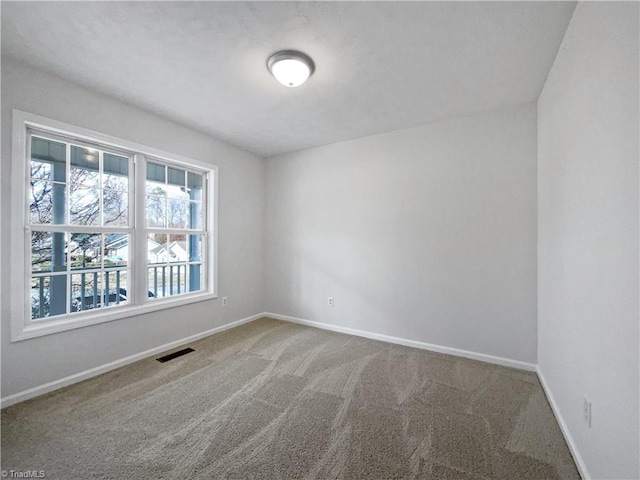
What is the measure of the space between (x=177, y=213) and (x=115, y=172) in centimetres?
77

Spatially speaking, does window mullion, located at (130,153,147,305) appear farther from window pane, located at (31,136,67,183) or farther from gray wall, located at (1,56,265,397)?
window pane, located at (31,136,67,183)

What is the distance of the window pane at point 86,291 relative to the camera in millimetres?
2520

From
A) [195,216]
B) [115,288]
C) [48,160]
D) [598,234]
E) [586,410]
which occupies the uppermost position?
[48,160]

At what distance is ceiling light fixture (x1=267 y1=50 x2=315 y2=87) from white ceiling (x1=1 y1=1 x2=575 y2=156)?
0.16 feet

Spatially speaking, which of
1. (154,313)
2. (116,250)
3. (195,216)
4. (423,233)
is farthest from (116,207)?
(423,233)

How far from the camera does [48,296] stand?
238 cm

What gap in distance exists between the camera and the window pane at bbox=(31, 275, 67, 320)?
2.31 metres

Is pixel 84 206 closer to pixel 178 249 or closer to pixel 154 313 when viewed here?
pixel 178 249

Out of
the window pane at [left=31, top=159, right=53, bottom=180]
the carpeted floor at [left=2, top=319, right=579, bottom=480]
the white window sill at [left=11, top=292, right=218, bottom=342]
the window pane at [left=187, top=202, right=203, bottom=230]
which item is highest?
the window pane at [left=31, top=159, right=53, bottom=180]

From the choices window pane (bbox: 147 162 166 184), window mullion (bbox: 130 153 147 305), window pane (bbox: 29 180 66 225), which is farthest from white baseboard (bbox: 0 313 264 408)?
window pane (bbox: 147 162 166 184)

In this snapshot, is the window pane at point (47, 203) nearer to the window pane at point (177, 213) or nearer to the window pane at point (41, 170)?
the window pane at point (41, 170)

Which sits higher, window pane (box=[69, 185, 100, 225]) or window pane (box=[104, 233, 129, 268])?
window pane (box=[69, 185, 100, 225])

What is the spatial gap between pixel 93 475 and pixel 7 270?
1.67 m

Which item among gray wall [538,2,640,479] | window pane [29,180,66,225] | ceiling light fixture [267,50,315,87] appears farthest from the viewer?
window pane [29,180,66,225]
